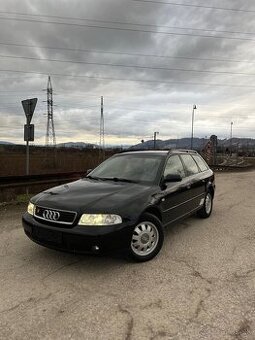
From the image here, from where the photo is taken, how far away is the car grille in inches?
172

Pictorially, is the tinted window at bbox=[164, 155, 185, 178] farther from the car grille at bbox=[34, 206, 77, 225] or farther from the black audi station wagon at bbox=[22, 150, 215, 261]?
the car grille at bbox=[34, 206, 77, 225]

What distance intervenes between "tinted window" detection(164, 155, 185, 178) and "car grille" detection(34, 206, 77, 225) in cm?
195

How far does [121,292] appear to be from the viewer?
389 centimetres

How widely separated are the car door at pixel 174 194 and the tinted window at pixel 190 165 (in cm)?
26

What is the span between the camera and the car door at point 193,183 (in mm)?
6513

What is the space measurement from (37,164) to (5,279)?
61.6 feet

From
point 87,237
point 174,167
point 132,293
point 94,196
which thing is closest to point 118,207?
point 94,196

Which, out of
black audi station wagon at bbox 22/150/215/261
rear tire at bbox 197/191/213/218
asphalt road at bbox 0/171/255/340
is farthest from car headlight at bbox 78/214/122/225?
rear tire at bbox 197/191/213/218

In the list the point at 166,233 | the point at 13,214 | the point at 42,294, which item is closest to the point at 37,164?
the point at 13,214

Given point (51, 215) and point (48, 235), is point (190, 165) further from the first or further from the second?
point (48, 235)

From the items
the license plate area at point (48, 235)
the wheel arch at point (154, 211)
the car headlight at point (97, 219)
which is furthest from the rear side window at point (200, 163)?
the license plate area at point (48, 235)

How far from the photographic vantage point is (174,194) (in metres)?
5.74

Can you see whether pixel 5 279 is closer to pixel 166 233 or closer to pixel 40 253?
pixel 40 253

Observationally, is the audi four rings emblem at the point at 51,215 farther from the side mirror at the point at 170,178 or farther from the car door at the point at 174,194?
the side mirror at the point at 170,178
